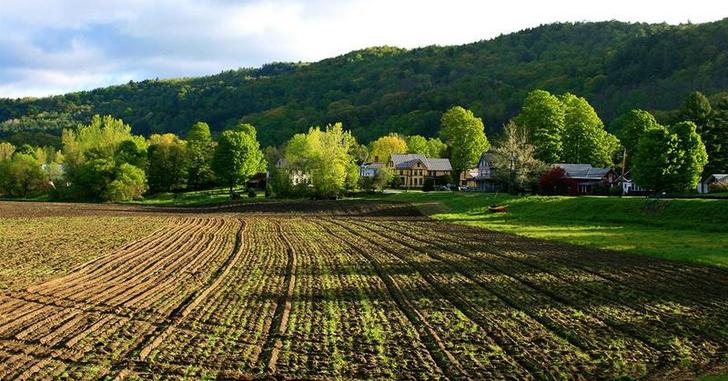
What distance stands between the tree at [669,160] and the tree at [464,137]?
43110 mm

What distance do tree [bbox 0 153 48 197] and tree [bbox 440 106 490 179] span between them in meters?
69.2

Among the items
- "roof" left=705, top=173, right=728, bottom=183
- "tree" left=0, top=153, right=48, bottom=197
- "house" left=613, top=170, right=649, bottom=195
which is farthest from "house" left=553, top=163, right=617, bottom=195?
"tree" left=0, top=153, right=48, bottom=197

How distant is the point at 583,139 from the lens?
8825cm

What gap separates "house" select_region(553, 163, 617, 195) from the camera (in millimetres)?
77188

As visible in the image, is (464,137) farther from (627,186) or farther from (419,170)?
(627,186)

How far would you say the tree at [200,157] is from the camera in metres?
104

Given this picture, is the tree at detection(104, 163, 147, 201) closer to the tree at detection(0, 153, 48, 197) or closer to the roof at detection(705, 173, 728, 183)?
the tree at detection(0, 153, 48, 197)

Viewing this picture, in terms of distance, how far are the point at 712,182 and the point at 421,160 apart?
55.8 metres

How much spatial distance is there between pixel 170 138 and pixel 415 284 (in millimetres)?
106296

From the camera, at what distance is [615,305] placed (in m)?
17.9

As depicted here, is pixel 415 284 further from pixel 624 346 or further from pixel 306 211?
pixel 306 211

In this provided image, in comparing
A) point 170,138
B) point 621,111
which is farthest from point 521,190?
point 621,111

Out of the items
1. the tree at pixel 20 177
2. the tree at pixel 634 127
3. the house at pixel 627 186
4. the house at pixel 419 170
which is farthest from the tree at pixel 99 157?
the tree at pixel 634 127

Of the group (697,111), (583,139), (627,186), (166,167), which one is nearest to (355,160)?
A: (166,167)
